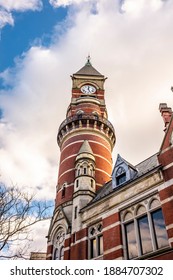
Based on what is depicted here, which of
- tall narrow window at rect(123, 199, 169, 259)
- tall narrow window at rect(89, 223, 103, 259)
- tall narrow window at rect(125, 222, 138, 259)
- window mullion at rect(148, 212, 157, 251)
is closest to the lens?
window mullion at rect(148, 212, 157, 251)

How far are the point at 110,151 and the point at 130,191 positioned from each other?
12125 millimetres

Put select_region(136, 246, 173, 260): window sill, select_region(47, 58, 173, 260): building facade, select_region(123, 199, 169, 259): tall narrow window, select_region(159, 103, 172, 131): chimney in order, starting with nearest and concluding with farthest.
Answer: select_region(136, 246, 173, 260): window sill → select_region(123, 199, 169, 259): tall narrow window → select_region(47, 58, 173, 260): building facade → select_region(159, 103, 172, 131): chimney

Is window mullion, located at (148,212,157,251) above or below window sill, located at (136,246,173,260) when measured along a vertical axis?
above

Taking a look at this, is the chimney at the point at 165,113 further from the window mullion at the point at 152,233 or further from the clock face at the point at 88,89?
the clock face at the point at 88,89

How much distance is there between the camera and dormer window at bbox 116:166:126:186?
1769 cm

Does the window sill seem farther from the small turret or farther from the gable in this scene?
the small turret

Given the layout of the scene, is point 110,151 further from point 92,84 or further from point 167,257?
point 167,257

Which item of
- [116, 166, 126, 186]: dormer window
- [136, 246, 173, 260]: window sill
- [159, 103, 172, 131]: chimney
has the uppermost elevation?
[159, 103, 172, 131]: chimney

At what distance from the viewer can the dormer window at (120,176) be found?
17688mm

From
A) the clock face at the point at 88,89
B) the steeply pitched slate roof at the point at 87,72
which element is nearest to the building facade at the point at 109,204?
the clock face at the point at 88,89

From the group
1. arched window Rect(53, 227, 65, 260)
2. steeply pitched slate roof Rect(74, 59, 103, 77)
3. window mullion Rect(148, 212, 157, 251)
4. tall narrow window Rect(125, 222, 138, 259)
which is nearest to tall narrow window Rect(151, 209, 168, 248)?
window mullion Rect(148, 212, 157, 251)
